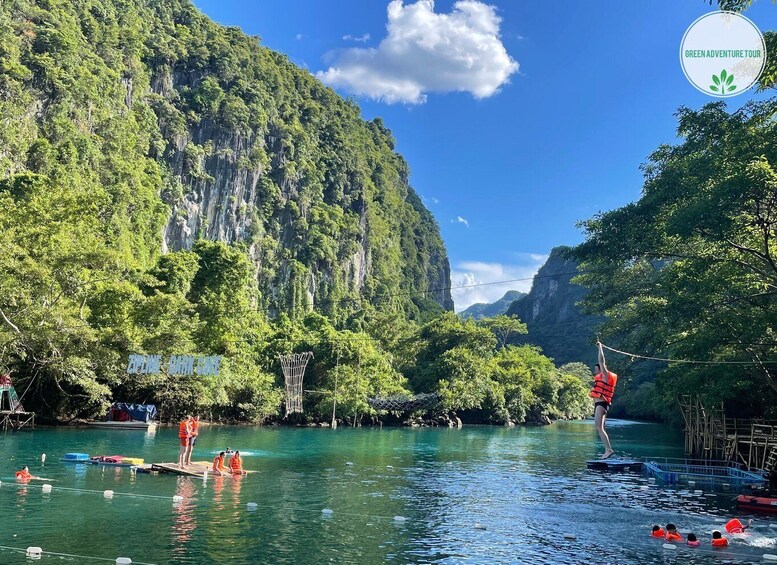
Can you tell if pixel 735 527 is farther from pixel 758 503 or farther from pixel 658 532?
pixel 758 503

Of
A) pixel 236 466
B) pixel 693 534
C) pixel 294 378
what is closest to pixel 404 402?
pixel 294 378

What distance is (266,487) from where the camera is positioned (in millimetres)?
20000

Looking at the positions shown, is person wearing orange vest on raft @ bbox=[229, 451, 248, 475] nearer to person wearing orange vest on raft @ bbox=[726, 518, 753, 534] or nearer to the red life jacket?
the red life jacket

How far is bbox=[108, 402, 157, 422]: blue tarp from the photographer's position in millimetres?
42438

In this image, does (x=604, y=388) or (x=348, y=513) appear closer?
(x=604, y=388)

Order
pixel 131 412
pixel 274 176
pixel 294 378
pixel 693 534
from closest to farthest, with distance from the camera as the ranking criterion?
pixel 693 534 → pixel 131 412 → pixel 294 378 → pixel 274 176

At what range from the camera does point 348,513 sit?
16500mm

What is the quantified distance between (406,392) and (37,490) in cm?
4733

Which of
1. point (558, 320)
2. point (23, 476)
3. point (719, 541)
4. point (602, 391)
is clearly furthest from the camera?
point (558, 320)

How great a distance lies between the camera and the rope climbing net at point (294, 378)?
177ft

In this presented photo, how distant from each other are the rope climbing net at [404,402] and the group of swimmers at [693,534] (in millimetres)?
45212

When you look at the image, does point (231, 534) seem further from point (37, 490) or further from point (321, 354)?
point (321, 354)

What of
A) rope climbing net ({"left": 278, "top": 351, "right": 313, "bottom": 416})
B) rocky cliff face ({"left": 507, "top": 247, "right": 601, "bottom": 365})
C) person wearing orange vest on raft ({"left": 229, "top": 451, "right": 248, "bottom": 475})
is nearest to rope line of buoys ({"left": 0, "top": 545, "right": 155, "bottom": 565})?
person wearing orange vest on raft ({"left": 229, "top": 451, "right": 248, "bottom": 475})

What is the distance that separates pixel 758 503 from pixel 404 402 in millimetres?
43475
